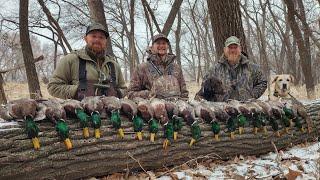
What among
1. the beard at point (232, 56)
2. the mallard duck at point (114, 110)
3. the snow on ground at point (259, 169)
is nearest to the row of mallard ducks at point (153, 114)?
the mallard duck at point (114, 110)

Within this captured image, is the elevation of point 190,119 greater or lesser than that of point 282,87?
lesser

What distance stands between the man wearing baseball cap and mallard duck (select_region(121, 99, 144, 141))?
1.51 m

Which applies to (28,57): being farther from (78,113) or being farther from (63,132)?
(63,132)

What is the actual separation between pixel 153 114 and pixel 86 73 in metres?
1.36

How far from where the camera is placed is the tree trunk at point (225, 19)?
22.6 feet

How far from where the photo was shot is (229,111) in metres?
4.90

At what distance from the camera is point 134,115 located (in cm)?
420

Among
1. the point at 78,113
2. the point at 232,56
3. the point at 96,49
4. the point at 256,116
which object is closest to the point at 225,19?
the point at 232,56

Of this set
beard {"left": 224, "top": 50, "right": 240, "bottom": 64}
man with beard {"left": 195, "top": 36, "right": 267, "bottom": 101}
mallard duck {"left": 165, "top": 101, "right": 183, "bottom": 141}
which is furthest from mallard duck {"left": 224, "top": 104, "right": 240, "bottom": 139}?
beard {"left": 224, "top": 50, "right": 240, "bottom": 64}

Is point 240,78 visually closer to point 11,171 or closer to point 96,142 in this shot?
point 96,142

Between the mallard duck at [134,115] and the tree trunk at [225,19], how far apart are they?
3254 millimetres

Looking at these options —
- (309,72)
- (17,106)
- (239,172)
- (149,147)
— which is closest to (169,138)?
(149,147)

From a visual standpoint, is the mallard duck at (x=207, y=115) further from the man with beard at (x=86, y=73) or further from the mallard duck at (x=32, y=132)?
the mallard duck at (x=32, y=132)

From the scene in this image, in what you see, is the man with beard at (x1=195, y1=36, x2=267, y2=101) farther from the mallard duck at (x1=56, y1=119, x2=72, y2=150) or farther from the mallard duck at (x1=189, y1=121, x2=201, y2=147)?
the mallard duck at (x1=56, y1=119, x2=72, y2=150)
